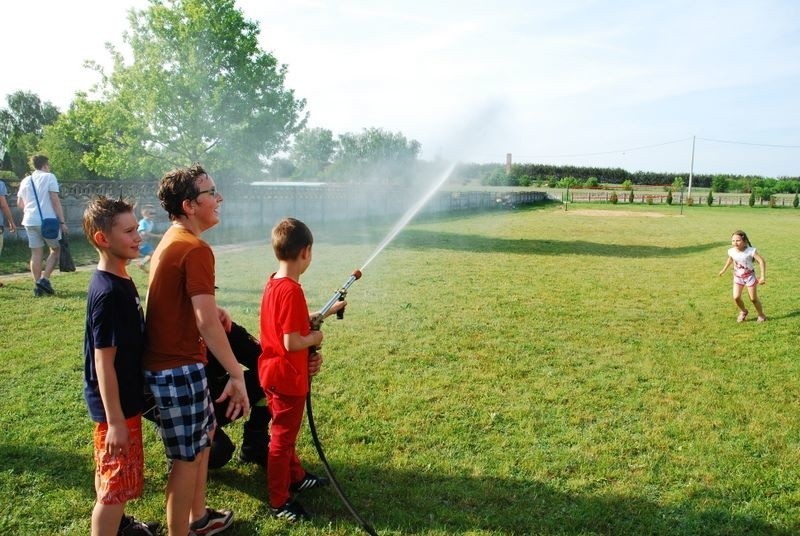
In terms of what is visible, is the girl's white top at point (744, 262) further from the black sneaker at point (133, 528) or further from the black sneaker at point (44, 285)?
the black sneaker at point (44, 285)

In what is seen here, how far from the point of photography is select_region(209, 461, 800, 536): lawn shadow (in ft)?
11.7

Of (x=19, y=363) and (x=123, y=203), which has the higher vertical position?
(x=123, y=203)

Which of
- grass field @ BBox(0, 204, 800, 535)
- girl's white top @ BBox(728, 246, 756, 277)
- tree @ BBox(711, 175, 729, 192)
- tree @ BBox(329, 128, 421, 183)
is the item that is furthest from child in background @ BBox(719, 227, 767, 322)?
tree @ BBox(711, 175, 729, 192)

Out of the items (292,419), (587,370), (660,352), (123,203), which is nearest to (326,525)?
(292,419)

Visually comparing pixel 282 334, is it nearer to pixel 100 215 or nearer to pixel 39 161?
pixel 100 215

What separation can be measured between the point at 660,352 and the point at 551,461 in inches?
143

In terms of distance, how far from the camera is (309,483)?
12.8ft

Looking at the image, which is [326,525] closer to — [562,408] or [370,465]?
[370,465]

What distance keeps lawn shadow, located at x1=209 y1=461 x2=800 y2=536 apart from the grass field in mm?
13

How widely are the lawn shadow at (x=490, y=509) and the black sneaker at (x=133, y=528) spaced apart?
0.65 meters

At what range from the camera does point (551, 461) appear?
4391mm

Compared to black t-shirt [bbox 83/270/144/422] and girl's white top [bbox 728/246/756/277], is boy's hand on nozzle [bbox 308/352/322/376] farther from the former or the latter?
girl's white top [bbox 728/246/756/277]

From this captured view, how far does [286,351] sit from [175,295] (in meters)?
0.83

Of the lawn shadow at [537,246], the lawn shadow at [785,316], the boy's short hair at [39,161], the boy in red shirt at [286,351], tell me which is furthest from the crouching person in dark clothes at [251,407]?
the lawn shadow at [537,246]
